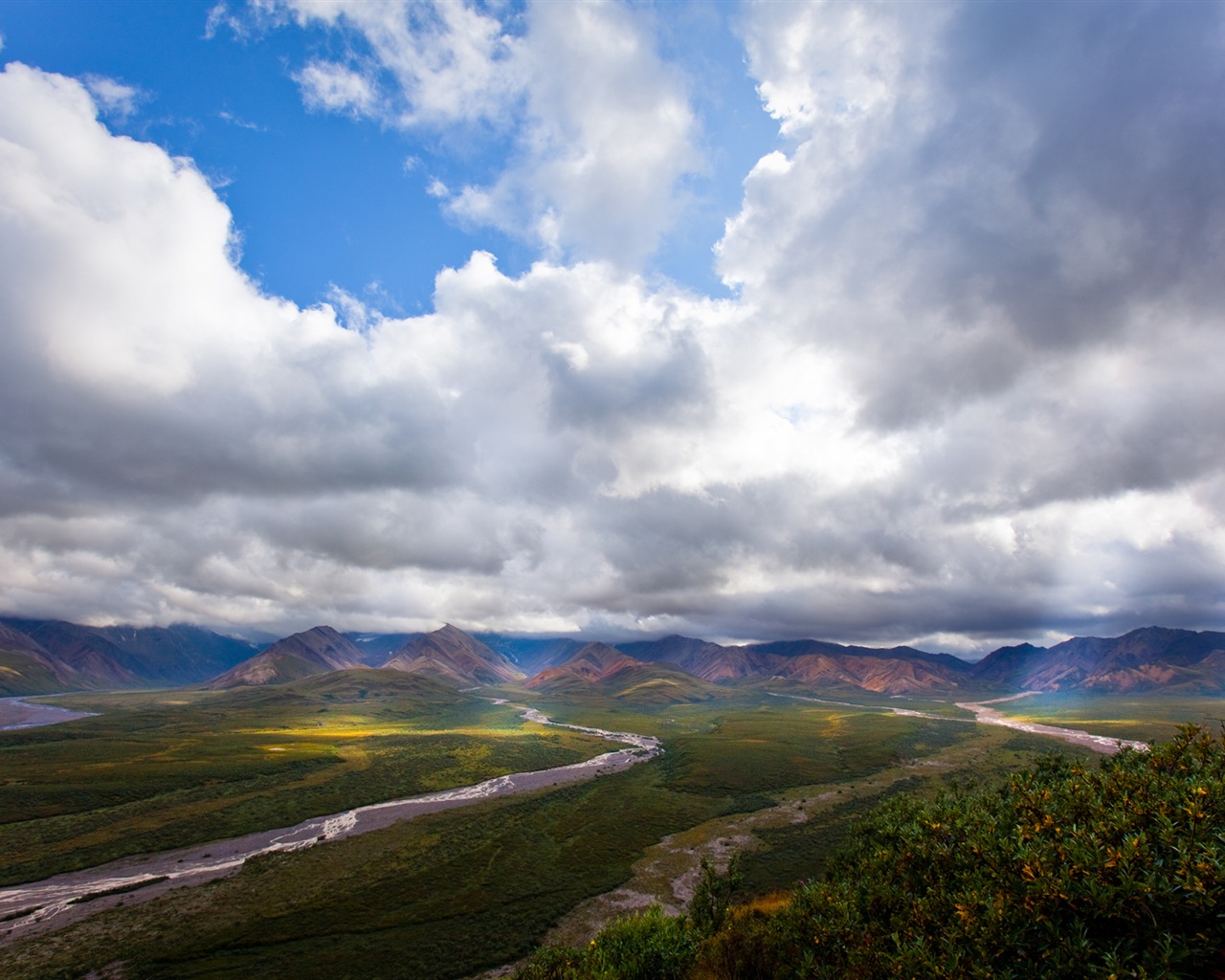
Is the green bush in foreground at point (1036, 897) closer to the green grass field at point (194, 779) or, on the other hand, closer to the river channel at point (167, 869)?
the river channel at point (167, 869)

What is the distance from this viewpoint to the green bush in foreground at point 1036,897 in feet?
37.0

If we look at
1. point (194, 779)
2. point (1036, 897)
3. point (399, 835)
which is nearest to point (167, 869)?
point (399, 835)

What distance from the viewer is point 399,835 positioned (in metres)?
79.8

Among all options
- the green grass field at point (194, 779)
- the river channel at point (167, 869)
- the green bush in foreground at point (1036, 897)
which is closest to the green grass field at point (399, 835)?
the green grass field at point (194, 779)

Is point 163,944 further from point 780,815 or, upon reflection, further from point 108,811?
point 780,815

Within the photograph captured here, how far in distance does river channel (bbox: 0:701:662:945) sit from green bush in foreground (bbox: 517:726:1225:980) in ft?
219

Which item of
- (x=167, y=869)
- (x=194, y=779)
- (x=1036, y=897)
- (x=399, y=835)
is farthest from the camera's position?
(x=194, y=779)

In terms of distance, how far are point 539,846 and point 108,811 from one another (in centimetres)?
8412

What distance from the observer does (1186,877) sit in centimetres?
1126

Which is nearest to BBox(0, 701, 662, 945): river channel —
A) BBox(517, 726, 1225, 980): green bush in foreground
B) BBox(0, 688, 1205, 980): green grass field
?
BBox(0, 688, 1205, 980): green grass field

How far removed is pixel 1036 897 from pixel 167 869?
97733 mm

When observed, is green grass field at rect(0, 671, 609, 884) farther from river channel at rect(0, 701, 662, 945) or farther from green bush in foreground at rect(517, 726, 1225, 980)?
green bush in foreground at rect(517, 726, 1225, 980)

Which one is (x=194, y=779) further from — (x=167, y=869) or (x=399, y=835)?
(x=399, y=835)

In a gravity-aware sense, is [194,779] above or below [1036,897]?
below
